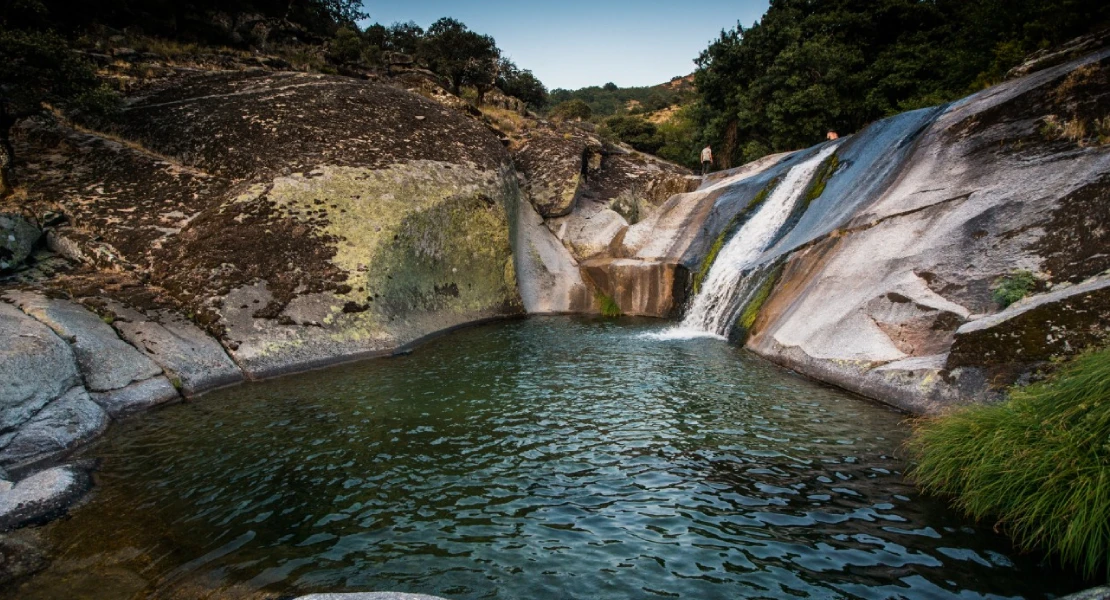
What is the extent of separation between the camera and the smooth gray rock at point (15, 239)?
1551 cm

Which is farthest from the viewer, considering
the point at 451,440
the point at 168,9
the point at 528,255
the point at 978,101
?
the point at 168,9

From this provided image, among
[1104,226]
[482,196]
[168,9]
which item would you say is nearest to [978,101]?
[1104,226]

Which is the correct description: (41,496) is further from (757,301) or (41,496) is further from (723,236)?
(723,236)

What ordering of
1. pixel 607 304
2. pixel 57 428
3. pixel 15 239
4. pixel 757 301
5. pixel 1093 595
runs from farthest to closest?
pixel 607 304 < pixel 757 301 < pixel 15 239 < pixel 57 428 < pixel 1093 595

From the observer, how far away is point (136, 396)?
527 inches

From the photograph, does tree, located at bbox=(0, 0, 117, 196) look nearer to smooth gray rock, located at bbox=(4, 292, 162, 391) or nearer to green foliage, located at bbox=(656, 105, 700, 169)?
smooth gray rock, located at bbox=(4, 292, 162, 391)

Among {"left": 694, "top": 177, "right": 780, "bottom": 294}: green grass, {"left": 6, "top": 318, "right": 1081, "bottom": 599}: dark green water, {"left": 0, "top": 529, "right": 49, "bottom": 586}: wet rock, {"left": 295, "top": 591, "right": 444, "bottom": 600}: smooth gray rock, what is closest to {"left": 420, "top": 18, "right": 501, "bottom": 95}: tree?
{"left": 694, "top": 177, "right": 780, "bottom": 294}: green grass

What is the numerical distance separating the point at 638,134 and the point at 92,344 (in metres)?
53.4

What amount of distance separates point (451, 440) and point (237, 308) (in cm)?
974

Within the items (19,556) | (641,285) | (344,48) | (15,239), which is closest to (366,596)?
(19,556)

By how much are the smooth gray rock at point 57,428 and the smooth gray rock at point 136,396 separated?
294 millimetres

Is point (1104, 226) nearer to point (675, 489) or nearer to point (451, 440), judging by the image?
point (675, 489)

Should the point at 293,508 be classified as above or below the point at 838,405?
below

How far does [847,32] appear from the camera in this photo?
38625 millimetres
